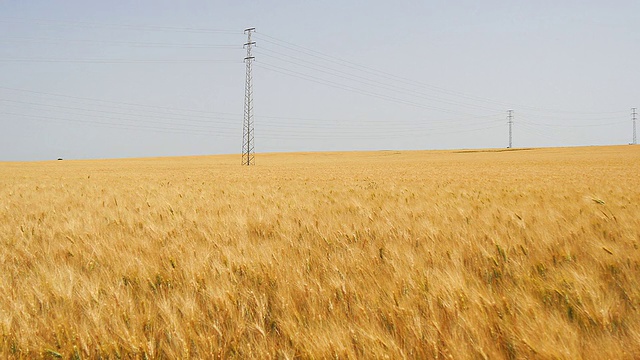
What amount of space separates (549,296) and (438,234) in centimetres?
148

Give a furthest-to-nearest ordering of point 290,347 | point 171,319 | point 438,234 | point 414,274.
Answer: point 438,234 → point 414,274 → point 171,319 → point 290,347

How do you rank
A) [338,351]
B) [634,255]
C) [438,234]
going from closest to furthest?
1. [338,351]
2. [634,255]
3. [438,234]

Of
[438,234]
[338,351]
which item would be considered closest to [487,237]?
[438,234]

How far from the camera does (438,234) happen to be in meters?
3.44

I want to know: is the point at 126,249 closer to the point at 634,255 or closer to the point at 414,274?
the point at 414,274

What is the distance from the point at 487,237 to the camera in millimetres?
3365

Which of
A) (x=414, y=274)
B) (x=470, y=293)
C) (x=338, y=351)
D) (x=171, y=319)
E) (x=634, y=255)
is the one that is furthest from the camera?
(x=634, y=255)

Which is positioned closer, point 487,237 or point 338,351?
point 338,351

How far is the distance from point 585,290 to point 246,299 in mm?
1686

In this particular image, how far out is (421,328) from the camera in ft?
5.13

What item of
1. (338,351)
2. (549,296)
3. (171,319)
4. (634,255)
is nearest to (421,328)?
(338,351)

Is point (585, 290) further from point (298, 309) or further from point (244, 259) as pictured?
point (244, 259)

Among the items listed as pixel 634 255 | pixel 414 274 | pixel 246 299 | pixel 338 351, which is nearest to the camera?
pixel 338 351

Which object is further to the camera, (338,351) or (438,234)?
(438,234)
